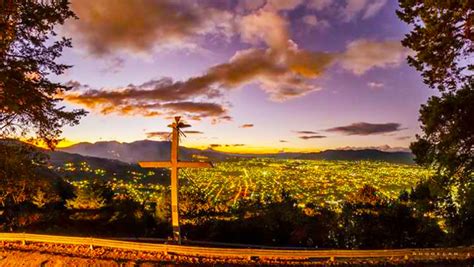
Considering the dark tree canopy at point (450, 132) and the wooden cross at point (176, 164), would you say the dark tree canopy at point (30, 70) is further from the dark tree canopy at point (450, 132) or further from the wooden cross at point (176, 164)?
the dark tree canopy at point (450, 132)

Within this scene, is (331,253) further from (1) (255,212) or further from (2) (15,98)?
(1) (255,212)

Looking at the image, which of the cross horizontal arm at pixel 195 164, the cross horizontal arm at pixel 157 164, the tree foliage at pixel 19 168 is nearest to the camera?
the tree foliage at pixel 19 168

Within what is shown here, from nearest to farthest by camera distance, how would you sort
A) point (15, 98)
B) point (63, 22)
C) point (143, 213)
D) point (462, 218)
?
point (15, 98), point (63, 22), point (462, 218), point (143, 213)

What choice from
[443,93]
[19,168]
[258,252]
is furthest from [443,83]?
[19,168]

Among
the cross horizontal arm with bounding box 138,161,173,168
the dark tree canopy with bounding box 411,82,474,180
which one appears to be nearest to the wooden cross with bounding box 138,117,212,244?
the cross horizontal arm with bounding box 138,161,173,168

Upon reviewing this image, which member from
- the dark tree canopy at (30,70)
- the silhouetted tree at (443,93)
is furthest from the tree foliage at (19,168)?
the silhouetted tree at (443,93)

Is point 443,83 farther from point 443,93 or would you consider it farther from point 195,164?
point 195,164

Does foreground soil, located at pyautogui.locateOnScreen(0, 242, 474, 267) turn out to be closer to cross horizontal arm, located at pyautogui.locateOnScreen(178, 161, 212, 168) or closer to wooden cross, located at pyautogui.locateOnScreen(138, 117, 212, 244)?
wooden cross, located at pyautogui.locateOnScreen(138, 117, 212, 244)

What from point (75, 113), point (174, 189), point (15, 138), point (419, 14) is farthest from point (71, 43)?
point (419, 14)
